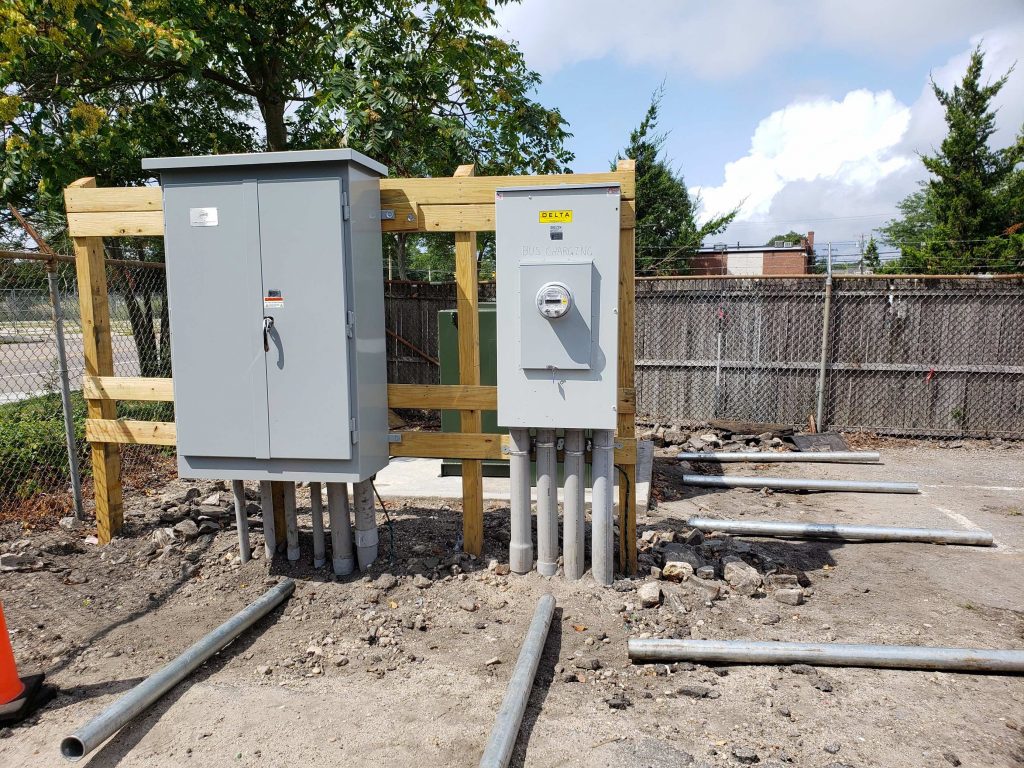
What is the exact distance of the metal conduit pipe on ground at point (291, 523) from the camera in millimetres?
4598

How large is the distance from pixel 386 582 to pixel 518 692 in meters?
1.53

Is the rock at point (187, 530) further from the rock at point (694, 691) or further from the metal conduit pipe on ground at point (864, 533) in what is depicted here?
the metal conduit pipe on ground at point (864, 533)

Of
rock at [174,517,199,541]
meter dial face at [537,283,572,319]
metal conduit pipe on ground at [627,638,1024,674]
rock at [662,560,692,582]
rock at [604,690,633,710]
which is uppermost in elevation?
meter dial face at [537,283,572,319]

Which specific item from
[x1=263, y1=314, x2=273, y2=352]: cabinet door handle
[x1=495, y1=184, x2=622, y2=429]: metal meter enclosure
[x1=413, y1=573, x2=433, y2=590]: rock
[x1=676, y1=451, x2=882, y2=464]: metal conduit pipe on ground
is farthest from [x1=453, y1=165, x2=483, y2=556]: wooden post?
[x1=676, y1=451, x2=882, y2=464]: metal conduit pipe on ground

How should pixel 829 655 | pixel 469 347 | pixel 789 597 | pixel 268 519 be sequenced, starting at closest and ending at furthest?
1. pixel 829 655
2. pixel 789 597
3. pixel 469 347
4. pixel 268 519

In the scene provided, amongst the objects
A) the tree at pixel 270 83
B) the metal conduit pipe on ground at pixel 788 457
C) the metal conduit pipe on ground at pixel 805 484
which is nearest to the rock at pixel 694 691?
the metal conduit pipe on ground at pixel 805 484

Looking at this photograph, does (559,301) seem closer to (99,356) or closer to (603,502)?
(603,502)

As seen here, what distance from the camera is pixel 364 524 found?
4578 mm

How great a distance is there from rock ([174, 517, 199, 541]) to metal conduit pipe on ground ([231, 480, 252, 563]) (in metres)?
0.62

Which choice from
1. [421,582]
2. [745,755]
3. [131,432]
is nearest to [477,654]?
[421,582]

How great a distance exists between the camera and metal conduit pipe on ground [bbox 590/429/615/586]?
417cm

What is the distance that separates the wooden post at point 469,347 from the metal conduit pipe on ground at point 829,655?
4.87 ft

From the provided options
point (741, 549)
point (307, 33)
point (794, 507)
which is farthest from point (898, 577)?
point (307, 33)

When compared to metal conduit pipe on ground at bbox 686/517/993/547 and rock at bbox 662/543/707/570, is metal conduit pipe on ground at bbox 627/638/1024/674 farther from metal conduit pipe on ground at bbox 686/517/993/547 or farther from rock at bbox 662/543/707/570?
metal conduit pipe on ground at bbox 686/517/993/547
